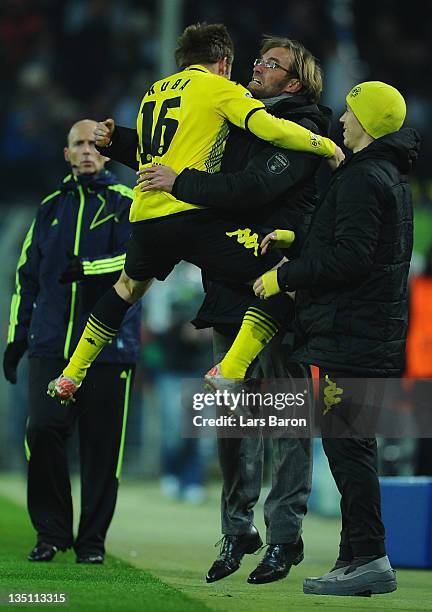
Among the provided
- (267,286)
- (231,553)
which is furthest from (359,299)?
(231,553)

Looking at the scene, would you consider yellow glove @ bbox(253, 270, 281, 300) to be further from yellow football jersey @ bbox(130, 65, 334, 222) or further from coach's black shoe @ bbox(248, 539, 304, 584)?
coach's black shoe @ bbox(248, 539, 304, 584)

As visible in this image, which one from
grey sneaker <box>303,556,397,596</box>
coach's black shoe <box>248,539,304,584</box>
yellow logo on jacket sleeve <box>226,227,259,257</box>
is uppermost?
yellow logo on jacket sleeve <box>226,227,259,257</box>

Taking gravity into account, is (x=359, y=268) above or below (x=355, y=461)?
above

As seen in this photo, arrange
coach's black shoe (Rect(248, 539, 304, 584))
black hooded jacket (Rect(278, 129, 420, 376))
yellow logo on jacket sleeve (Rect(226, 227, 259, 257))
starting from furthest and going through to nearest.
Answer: coach's black shoe (Rect(248, 539, 304, 584)) → yellow logo on jacket sleeve (Rect(226, 227, 259, 257)) → black hooded jacket (Rect(278, 129, 420, 376))

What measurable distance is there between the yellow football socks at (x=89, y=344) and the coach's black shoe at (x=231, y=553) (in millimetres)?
928

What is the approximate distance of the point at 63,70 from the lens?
17562mm

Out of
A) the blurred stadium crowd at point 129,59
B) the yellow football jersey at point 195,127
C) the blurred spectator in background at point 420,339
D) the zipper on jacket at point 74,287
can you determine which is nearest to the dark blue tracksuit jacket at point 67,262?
the zipper on jacket at point 74,287

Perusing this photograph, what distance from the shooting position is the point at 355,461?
535 centimetres

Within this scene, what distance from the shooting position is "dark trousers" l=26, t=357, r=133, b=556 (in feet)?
22.8

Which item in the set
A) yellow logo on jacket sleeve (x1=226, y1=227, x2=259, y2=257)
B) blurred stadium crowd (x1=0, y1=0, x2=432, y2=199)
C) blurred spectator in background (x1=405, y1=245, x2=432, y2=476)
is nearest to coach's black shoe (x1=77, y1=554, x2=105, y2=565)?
yellow logo on jacket sleeve (x1=226, y1=227, x2=259, y2=257)

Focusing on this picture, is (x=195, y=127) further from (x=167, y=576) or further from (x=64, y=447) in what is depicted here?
(x=64, y=447)

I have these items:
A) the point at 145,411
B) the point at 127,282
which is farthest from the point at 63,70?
the point at 127,282

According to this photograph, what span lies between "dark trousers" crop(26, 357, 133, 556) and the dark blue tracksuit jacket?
0.12 metres

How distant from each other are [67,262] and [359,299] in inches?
83.4
